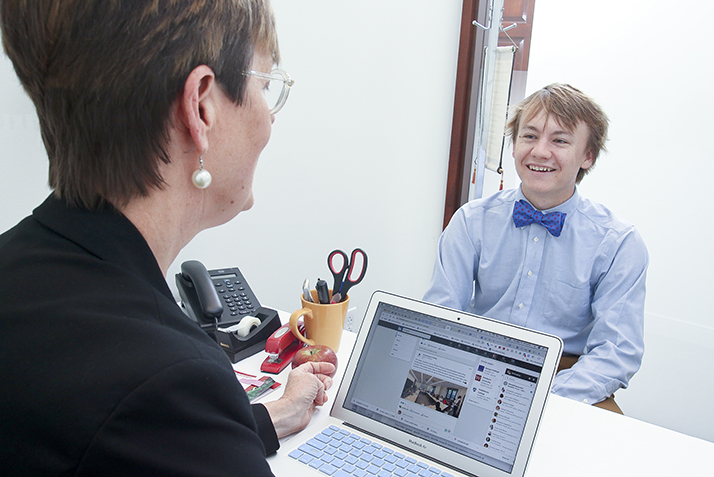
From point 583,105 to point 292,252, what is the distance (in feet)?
3.48

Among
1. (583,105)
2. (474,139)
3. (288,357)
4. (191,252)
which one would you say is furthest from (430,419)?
(474,139)

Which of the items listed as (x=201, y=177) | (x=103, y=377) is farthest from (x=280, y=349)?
(x=103, y=377)

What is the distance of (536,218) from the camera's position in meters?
1.55

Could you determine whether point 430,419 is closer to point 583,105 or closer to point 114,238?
point 114,238

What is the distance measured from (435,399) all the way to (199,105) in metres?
0.56

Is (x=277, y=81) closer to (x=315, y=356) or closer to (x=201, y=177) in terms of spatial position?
(x=201, y=177)

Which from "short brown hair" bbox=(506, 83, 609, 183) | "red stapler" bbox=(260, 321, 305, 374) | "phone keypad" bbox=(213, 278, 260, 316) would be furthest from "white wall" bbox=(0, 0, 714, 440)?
"short brown hair" bbox=(506, 83, 609, 183)

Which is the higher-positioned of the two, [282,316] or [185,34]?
[185,34]

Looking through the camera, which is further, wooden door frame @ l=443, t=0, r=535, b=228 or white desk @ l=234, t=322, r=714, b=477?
wooden door frame @ l=443, t=0, r=535, b=228

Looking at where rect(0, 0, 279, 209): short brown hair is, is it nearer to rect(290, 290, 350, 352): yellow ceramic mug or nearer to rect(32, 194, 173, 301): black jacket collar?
rect(32, 194, 173, 301): black jacket collar

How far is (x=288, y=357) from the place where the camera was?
3.57ft

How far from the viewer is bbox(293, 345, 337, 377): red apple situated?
1003mm

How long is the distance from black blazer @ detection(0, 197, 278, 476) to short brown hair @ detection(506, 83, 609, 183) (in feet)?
4.55

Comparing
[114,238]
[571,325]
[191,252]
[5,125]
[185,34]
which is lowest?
[571,325]
